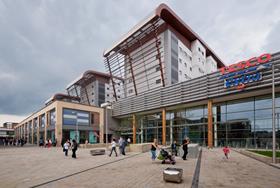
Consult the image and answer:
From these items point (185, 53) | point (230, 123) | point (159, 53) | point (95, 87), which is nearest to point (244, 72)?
point (230, 123)

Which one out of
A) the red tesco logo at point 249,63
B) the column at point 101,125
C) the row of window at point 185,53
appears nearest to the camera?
the red tesco logo at point 249,63

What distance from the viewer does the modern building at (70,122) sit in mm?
41531

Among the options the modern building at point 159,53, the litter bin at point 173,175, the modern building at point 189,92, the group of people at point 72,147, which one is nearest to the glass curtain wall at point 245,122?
the modern building at point 189,92

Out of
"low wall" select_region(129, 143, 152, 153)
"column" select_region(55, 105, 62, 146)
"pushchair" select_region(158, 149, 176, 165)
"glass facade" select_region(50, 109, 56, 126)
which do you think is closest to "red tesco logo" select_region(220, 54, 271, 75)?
"low wall" select_region(129, 143, 152, 153)

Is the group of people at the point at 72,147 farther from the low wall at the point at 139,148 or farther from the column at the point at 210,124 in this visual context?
the column at the point at 210,124

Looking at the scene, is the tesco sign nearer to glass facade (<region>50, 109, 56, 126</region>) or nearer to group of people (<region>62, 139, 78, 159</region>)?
group of people (<region>62, 139, 78, 159</region>)

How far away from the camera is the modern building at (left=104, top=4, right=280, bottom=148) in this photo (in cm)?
2589

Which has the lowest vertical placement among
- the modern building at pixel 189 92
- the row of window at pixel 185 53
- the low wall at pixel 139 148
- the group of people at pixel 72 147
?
the low wall at pixel 139 148

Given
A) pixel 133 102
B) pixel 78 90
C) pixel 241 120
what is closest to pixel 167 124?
pixel 133 102

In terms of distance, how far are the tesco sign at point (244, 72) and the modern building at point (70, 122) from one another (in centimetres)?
3082

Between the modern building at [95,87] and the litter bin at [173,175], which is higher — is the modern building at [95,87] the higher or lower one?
the higher one

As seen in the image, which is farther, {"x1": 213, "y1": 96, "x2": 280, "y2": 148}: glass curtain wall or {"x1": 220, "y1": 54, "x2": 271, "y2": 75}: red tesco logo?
{"x1": 213, "y1": 96, "x2": 280, "y2": 148}: glass curtain wall

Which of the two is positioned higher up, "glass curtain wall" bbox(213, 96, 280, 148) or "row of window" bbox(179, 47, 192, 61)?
"row of window" bbox(179, 47, 192, 61)

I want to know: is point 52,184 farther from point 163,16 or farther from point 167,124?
point 163,16
